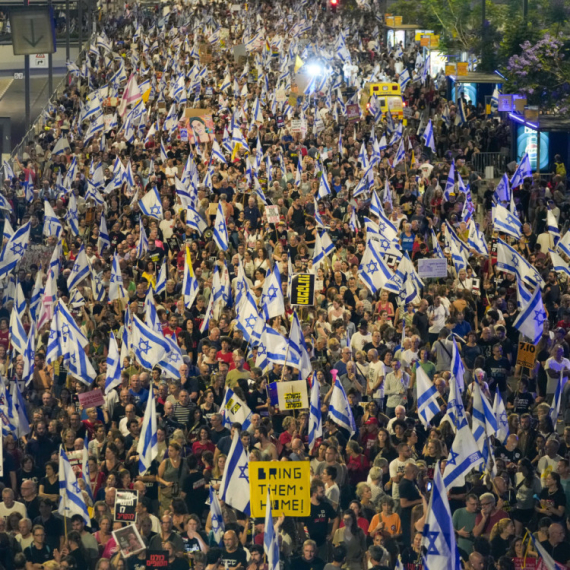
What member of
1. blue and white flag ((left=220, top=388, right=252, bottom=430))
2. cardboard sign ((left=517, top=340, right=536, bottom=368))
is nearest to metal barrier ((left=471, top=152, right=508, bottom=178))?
cardboard sign ((left=517, top=340, right=536, bottom=368))

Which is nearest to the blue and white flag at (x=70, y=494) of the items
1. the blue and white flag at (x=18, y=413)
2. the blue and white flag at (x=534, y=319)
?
the blue and white flag at (x=18, y=413)

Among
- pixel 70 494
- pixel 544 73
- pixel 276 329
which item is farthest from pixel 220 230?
pixel 544 73

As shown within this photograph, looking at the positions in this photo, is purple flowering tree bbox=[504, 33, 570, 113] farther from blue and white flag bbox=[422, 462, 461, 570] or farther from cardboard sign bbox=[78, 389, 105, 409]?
blue and white flag bbox=[422, 462, 461, 570]

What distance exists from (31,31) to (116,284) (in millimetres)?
15198

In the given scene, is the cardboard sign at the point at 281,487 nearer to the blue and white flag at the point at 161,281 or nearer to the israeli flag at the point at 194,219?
the blue and white flag at the point at 161,281

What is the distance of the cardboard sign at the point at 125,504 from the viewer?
14.2 metres

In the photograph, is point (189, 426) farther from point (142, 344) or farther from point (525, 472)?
point (525, 472)

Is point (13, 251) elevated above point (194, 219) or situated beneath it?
situated beneath

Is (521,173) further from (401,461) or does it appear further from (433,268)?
(401,461)

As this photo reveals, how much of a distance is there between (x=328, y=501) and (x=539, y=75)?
83.8ft

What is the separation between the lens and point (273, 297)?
19.7m

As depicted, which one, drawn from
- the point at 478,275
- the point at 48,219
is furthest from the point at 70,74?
the point at 478,275

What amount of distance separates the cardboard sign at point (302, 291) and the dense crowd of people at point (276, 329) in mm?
404

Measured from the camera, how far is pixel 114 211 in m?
27.6
